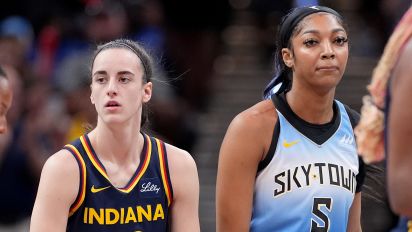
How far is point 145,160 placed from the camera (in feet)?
15.9

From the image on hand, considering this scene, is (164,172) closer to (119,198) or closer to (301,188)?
(119,198)

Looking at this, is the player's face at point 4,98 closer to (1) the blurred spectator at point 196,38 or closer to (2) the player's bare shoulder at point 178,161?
(2) the player's bare shoulder at point 178,161

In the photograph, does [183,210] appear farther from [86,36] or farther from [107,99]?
[86,36]

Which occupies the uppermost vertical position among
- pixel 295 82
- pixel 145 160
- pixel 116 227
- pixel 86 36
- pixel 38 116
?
pixel 86 36

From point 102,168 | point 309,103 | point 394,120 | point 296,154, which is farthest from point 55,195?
point 394,120

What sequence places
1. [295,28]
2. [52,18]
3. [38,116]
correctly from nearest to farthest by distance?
[295,28] → [38,116] → [52,18]

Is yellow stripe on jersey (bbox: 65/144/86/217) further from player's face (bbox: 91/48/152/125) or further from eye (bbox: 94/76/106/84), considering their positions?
eye (bbox: 94/76/106/84)

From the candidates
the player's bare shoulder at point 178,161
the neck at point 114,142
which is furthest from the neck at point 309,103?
the neck at point 114,142

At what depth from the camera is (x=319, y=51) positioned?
4.89 metres

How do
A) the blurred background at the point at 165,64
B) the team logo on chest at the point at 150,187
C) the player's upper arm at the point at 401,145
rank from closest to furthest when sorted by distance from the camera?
the player's upper arm at the point at 401,145, the team logo on chest at the point at 150,187, the blurred background at the point at 165,64

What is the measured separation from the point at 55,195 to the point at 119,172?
0.36 meters

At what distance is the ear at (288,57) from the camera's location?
501cm

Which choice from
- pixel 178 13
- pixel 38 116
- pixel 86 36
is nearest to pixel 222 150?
pixel 38 116

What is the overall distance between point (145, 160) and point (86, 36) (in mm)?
5570
